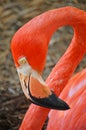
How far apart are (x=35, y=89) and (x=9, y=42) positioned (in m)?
1.91

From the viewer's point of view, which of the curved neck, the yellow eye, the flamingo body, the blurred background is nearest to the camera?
the yellow eye

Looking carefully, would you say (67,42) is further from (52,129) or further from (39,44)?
(39,44)

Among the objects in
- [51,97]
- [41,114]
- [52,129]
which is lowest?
[52,129]

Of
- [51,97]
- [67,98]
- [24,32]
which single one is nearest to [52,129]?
[67,98]

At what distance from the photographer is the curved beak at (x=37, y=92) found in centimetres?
190

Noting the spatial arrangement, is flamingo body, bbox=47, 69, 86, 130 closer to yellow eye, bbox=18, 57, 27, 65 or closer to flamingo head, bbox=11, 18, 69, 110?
flamingo head, bbox=11, 18, 69, 110

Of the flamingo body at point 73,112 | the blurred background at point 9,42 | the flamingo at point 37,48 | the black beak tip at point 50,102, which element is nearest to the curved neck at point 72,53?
the flamingo at point 37,48

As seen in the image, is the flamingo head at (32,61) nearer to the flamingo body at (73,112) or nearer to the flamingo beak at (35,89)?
the flamingo beak at (35,89)

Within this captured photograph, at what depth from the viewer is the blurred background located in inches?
135

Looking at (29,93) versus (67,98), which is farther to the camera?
(67,98)

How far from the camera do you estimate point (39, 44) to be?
1905 millimetres

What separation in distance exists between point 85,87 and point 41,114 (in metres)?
0.33

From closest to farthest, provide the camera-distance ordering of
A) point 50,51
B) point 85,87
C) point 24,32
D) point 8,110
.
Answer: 1. point 24,32
2. point 85,87
3. point 8,110
4. point 50,51

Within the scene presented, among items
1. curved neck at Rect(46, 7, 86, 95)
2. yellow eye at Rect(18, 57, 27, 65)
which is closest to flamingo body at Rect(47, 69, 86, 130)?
curved neck at Rect(46, 7, 86, 95)
